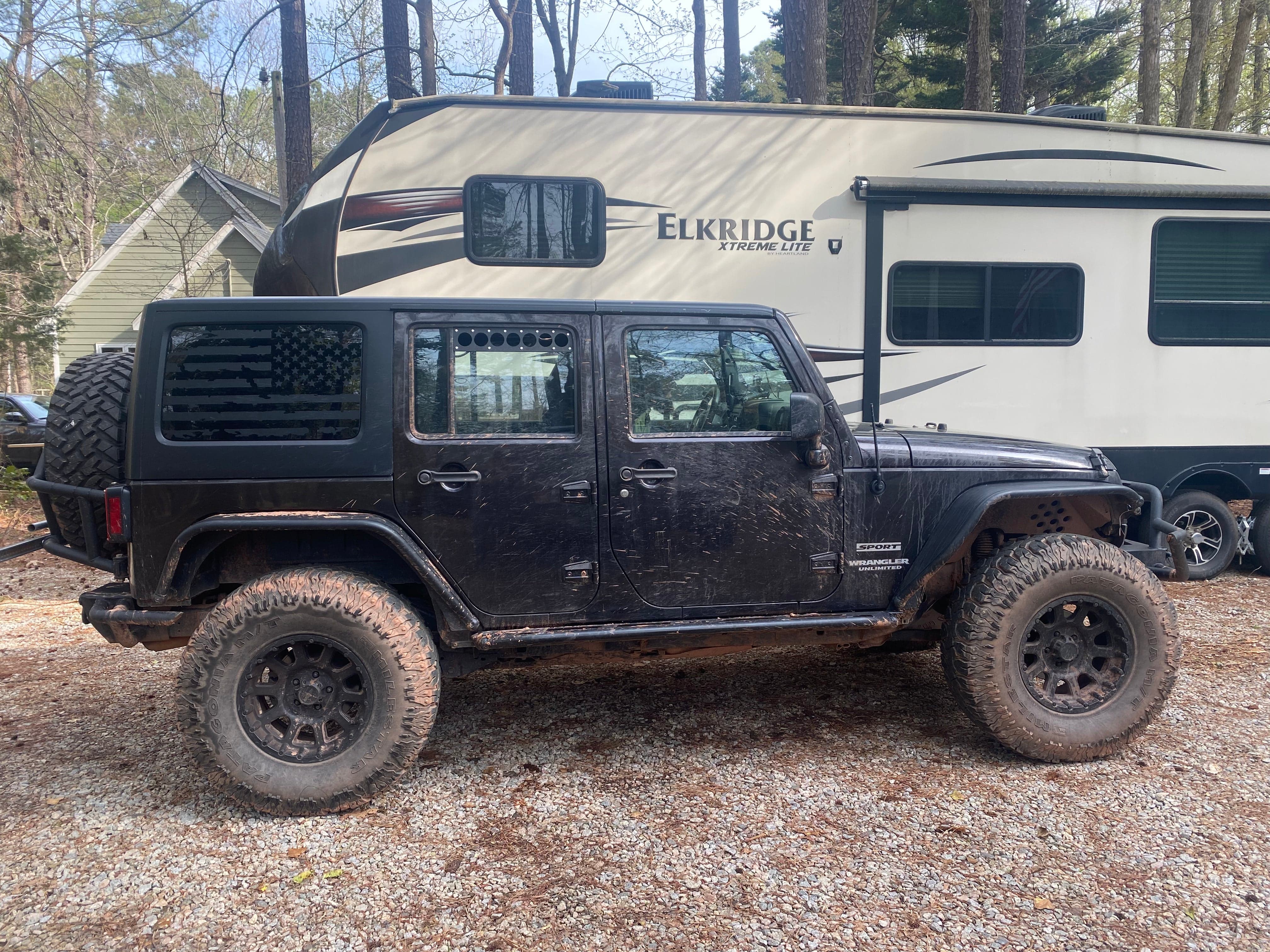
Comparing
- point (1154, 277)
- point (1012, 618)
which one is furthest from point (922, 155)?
point (1012, 618)

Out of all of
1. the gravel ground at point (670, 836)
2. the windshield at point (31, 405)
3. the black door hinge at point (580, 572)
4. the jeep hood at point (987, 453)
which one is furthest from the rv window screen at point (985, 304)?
the windshield at point (31, 405)

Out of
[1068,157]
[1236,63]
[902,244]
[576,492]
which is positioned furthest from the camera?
[1236,63]

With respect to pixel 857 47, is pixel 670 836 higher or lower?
lower

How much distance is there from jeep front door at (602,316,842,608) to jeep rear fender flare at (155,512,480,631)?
0.70 m

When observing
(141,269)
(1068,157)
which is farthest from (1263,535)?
(141,269)

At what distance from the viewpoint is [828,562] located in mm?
3615

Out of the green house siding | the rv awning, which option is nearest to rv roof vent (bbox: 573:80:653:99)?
the rv awning

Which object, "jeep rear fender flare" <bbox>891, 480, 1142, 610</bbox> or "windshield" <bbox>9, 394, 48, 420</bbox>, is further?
"windshield" <bbox>9, 394, 48, 420</bbox>

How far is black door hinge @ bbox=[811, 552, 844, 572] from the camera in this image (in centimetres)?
361

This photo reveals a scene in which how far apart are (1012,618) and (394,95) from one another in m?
11.0

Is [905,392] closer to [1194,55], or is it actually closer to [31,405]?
[31,405]

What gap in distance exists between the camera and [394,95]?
1157 cm

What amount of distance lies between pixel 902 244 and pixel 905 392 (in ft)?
3.65

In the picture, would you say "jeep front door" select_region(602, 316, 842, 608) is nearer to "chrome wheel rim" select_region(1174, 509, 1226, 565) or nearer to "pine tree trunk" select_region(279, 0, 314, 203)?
"chrome wheel rim" select_region(1174, 509, 1226, 565)
